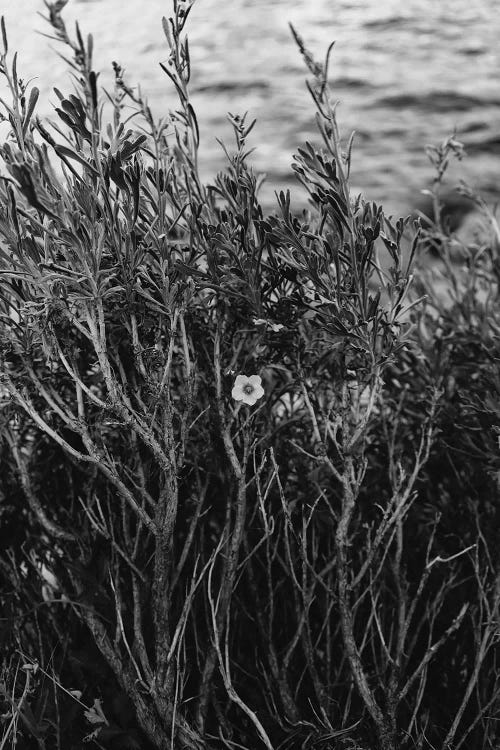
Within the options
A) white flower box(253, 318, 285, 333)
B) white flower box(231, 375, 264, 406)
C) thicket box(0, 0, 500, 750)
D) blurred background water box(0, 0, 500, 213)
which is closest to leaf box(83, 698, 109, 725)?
thicket box(0, 0, 500, 750)

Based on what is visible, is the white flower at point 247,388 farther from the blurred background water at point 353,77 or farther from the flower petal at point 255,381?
the blurred background water at point 353,77

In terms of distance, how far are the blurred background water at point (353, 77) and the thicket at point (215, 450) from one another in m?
0.96

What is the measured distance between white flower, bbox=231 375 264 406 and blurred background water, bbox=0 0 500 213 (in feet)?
5.54

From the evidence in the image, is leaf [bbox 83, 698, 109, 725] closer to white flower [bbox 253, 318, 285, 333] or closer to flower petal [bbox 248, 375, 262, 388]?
flower petal [bbox 248, 375, 262, 388]

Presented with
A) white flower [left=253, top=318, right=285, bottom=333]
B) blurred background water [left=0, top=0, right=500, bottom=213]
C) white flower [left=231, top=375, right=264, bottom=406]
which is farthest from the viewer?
blurred background water [left=0, top=0, right=500, bottom=213]

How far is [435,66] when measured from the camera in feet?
10.8

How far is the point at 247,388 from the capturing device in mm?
1694

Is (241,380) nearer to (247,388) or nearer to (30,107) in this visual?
(247,388)

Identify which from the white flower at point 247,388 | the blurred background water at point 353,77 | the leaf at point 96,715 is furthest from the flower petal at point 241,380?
the blurred background water at point 353,77

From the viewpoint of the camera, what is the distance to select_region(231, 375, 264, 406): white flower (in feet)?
5.48

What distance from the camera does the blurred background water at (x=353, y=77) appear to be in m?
3.23

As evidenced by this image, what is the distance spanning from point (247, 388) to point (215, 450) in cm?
29

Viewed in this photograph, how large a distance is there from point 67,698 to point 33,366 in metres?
0.90

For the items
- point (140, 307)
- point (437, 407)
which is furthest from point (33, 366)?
point (437, 407)
